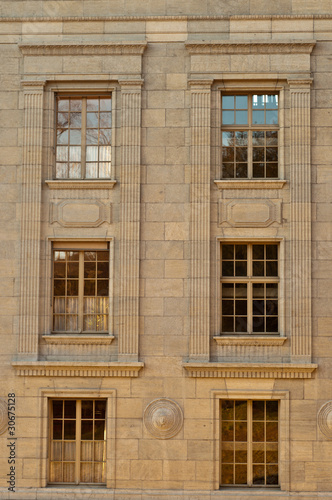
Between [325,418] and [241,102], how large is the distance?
25.8 ft

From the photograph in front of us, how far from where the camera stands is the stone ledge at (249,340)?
16.7 meters

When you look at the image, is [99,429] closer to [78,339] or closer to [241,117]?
[78,339]

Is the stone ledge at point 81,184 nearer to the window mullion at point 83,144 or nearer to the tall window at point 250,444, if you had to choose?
the window mullion at point 83,144

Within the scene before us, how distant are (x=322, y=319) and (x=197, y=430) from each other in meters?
3.93

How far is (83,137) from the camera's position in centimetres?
1745

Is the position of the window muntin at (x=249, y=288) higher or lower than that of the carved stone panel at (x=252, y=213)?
lower

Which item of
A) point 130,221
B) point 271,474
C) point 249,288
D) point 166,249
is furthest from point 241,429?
point 130,221

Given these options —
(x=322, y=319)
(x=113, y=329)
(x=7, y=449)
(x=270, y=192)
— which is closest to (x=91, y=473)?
(x=7, y=449)

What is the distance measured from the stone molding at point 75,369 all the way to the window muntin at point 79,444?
0.75 metres

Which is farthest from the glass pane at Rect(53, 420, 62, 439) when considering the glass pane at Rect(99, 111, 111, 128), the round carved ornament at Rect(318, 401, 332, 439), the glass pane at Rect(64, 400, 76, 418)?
the glass pane at Rect(99, 111, 111, 128)

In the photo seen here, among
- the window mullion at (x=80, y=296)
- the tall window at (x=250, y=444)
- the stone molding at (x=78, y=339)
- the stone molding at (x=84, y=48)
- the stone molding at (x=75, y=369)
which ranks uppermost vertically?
the stone molding at (x=84, y=48)

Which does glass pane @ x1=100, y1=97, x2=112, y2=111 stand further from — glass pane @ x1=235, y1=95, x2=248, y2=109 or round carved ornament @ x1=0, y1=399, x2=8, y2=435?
round carved ornament @ x1=0, y1=399, x2=8, y2=435

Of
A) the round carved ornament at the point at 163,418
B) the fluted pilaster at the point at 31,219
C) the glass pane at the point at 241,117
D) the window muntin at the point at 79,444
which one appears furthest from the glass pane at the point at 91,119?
the round carved ornament at the point at 163,418

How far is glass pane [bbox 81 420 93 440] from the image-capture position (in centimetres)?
1691
